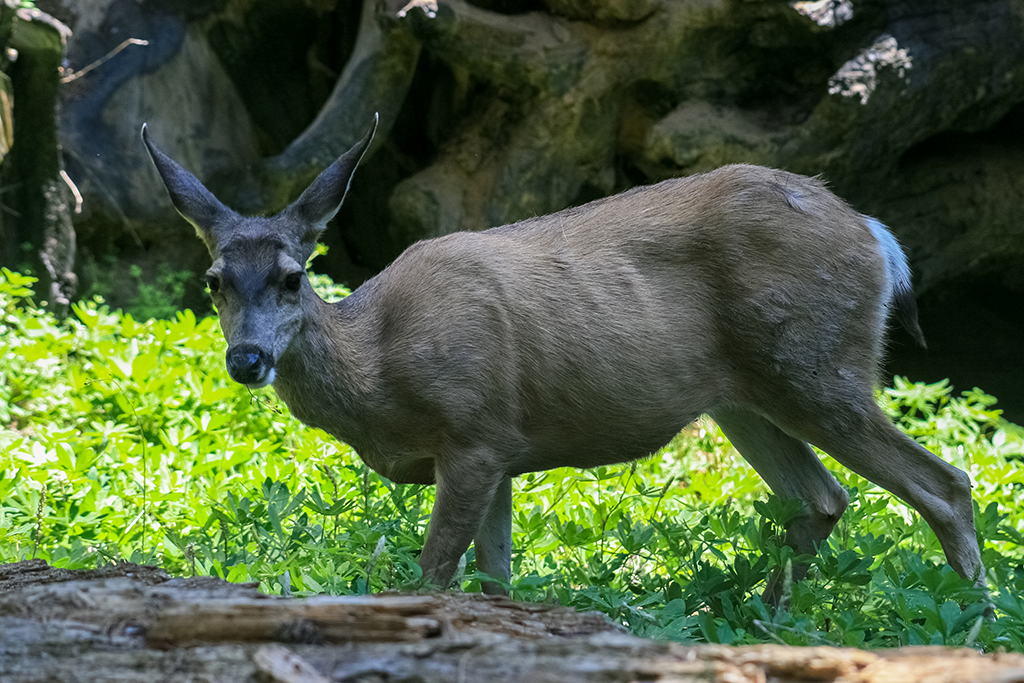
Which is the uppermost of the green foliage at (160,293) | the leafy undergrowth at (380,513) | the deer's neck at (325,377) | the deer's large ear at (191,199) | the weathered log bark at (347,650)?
the deer's large ear at (191,199)

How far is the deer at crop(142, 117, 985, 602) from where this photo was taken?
456cm

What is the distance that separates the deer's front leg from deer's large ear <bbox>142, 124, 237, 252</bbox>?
5.30 ft

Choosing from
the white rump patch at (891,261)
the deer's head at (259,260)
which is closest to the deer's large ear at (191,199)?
the deer's head at (259,260)

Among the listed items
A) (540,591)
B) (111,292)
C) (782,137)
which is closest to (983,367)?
(782,137)

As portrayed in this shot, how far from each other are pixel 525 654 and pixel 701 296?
2.85m

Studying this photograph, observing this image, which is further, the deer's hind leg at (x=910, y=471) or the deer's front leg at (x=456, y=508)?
the deer's hind leg at (x=910, y=471)

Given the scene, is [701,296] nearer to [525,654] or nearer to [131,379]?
[525,654]

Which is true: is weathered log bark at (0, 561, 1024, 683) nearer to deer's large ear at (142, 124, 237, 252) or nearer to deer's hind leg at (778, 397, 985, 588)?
deer's large ear at (142, 124, 237, 252)

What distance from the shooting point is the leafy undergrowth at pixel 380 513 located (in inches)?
166

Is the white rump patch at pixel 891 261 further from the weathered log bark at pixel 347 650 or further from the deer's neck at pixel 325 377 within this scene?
the weathered log bark at pixel 347 650

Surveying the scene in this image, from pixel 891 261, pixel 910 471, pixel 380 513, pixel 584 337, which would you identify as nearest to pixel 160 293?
pixel 380 513

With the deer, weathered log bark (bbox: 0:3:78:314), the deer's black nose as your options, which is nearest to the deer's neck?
the deer

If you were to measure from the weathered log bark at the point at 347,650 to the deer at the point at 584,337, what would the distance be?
1733 millimetres

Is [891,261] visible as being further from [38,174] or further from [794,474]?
[38,174]
